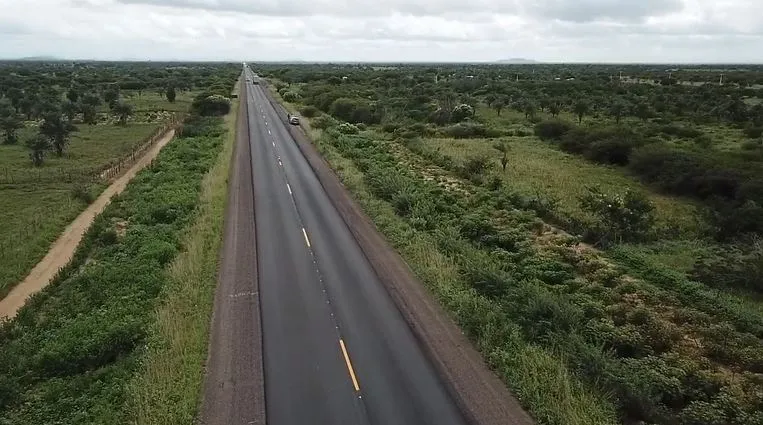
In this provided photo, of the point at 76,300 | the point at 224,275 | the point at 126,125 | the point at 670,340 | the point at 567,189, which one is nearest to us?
the point at 670,340

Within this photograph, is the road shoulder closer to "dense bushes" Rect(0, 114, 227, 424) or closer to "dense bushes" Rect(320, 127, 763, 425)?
"dense bushes" Rect(320, 127, 763, 425)

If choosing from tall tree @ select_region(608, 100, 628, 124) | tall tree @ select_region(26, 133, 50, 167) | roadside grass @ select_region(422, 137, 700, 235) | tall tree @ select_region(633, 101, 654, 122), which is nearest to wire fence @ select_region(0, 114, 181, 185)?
tall tree @ select_region(26, 133, 50, 167)

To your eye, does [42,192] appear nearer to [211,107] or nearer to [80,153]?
[80,153]

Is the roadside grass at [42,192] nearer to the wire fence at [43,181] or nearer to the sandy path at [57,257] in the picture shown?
the wire fence at [43,181]

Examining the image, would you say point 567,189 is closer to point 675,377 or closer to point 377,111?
point 675,377

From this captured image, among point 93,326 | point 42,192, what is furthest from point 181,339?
point 42,192

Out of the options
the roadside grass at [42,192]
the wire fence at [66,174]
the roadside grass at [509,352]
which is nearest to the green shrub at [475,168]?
the roadside grass at [509,352]

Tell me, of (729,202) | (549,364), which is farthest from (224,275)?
(729,202)
